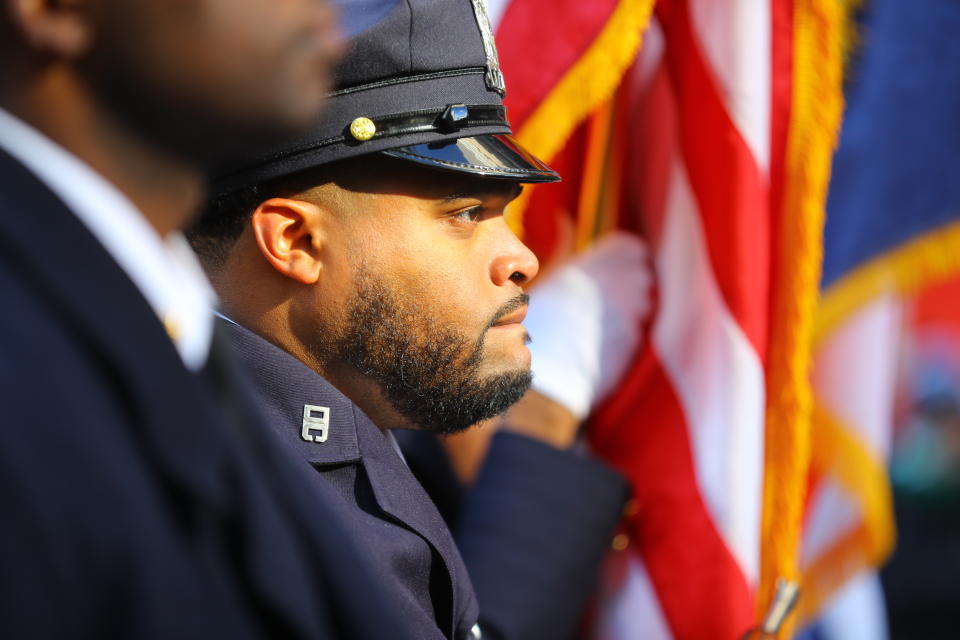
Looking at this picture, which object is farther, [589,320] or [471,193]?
[589,320]

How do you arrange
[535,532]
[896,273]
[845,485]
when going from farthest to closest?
[896,273] < [845,485] < [535,532]

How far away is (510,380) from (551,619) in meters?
0.63

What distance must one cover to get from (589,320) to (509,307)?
65 cm

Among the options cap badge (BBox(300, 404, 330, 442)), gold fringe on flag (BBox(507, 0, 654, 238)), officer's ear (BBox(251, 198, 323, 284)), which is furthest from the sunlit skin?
gold fringe on flag (BBox(507, 0, 654, 238))

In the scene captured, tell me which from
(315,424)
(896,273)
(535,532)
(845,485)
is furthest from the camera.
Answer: (896,273)

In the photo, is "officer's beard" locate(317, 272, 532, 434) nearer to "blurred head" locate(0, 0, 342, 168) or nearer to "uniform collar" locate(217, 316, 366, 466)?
"uniform collar" locate(217, 316, 366, 466)

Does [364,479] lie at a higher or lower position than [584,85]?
lower

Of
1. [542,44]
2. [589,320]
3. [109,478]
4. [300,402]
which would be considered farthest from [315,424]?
[542,44]

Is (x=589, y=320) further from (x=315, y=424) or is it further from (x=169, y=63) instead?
(x=169, y=63)

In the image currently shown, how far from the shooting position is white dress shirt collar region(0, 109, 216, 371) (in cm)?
67

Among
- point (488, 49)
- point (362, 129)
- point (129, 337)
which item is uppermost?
point (488, 49)

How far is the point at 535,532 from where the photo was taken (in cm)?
196

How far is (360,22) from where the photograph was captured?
1432 mm

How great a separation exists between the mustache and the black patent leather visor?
163 millimetres
